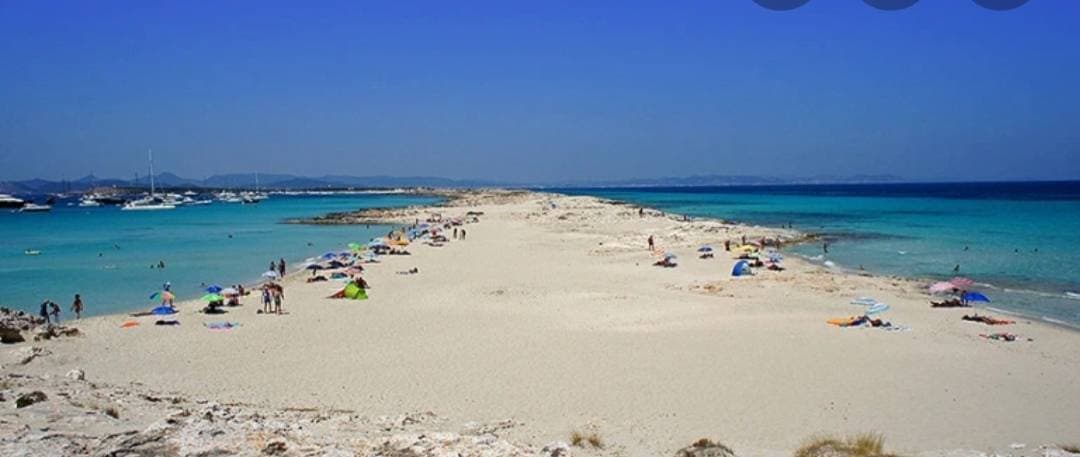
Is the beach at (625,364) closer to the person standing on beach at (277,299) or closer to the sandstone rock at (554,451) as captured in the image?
the sandstone rock at (554,451)

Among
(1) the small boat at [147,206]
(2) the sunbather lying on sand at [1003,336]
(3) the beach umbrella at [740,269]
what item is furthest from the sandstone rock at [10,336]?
(1) the small boat at [147,206]

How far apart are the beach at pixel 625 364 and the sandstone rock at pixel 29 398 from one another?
14 cm

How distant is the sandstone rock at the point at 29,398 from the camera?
26.5 ft

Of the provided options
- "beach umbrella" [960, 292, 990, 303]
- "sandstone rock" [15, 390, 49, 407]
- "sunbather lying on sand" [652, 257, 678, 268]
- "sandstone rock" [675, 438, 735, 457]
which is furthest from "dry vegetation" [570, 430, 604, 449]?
"sunbather lying on sand" [652, 257, 678, 268]

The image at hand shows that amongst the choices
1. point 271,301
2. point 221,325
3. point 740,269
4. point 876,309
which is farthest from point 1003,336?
point 271,301

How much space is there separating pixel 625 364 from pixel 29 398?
9.94m

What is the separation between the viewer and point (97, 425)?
23.5ft

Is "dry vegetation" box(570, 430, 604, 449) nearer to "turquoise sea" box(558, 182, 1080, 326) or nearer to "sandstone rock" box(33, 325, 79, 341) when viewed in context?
"sandstone rock" box(33, 325, 79, 341)

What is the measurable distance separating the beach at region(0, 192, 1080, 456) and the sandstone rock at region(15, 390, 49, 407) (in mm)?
140

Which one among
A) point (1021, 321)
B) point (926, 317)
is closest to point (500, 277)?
point (926, 317)

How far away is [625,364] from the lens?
1471 centimetres

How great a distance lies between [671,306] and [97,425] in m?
16.3

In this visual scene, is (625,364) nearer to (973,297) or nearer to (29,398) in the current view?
(29,398)

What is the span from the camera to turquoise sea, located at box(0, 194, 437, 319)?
90.4ft
